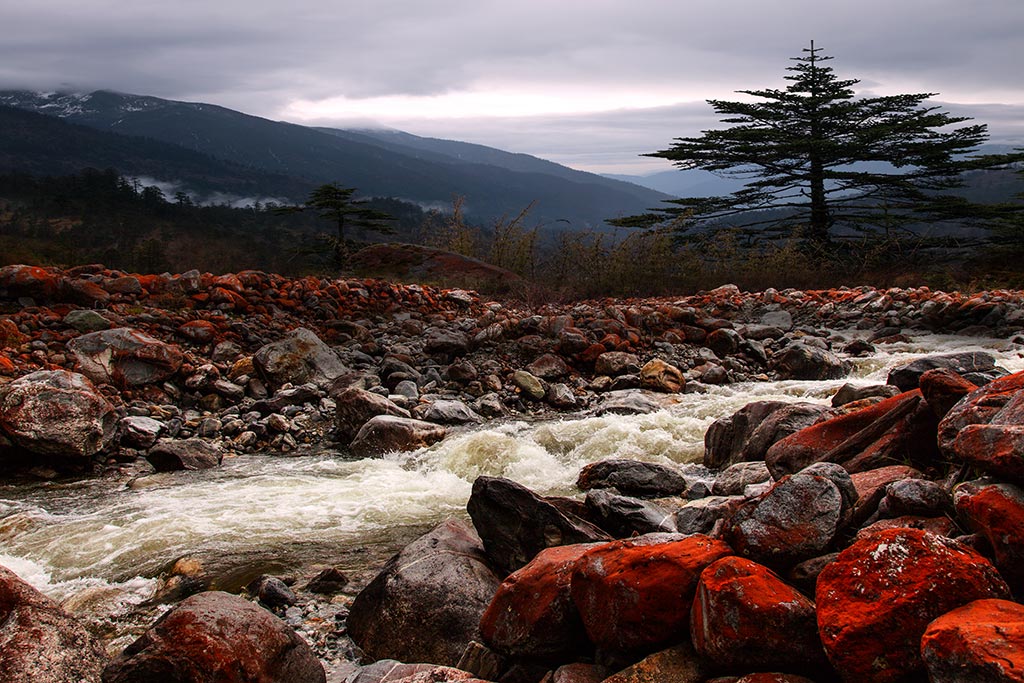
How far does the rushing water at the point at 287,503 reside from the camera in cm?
418

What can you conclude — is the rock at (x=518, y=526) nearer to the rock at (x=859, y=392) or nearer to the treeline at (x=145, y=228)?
the rock at (x=859, y=392)

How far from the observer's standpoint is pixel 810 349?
9242 mm

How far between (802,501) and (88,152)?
369ft

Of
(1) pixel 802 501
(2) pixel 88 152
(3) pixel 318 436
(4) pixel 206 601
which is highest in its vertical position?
(2) pixel 88 152

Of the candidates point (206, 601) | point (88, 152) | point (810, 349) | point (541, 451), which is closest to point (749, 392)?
point (810, 349)

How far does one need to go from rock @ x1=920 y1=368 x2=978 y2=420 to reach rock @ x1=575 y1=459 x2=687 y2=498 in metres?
1.91

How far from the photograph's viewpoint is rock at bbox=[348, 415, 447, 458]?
6586 mm

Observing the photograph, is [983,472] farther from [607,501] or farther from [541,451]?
[541,451]

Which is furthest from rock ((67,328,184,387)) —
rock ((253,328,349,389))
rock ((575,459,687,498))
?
rock ((575,459,687,498))

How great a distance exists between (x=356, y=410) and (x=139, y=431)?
205 centimetres

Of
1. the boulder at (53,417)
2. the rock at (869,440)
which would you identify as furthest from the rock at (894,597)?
the boulder at (53,417)

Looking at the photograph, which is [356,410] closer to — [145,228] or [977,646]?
[977,646]

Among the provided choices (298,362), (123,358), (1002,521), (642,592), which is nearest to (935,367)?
(1002,521)

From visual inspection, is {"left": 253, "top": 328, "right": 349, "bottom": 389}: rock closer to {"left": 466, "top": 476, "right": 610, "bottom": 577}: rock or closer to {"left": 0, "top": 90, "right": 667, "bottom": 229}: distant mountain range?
{"left": 466, "top": 476, "right": 610, "bottom": 577}: rock
